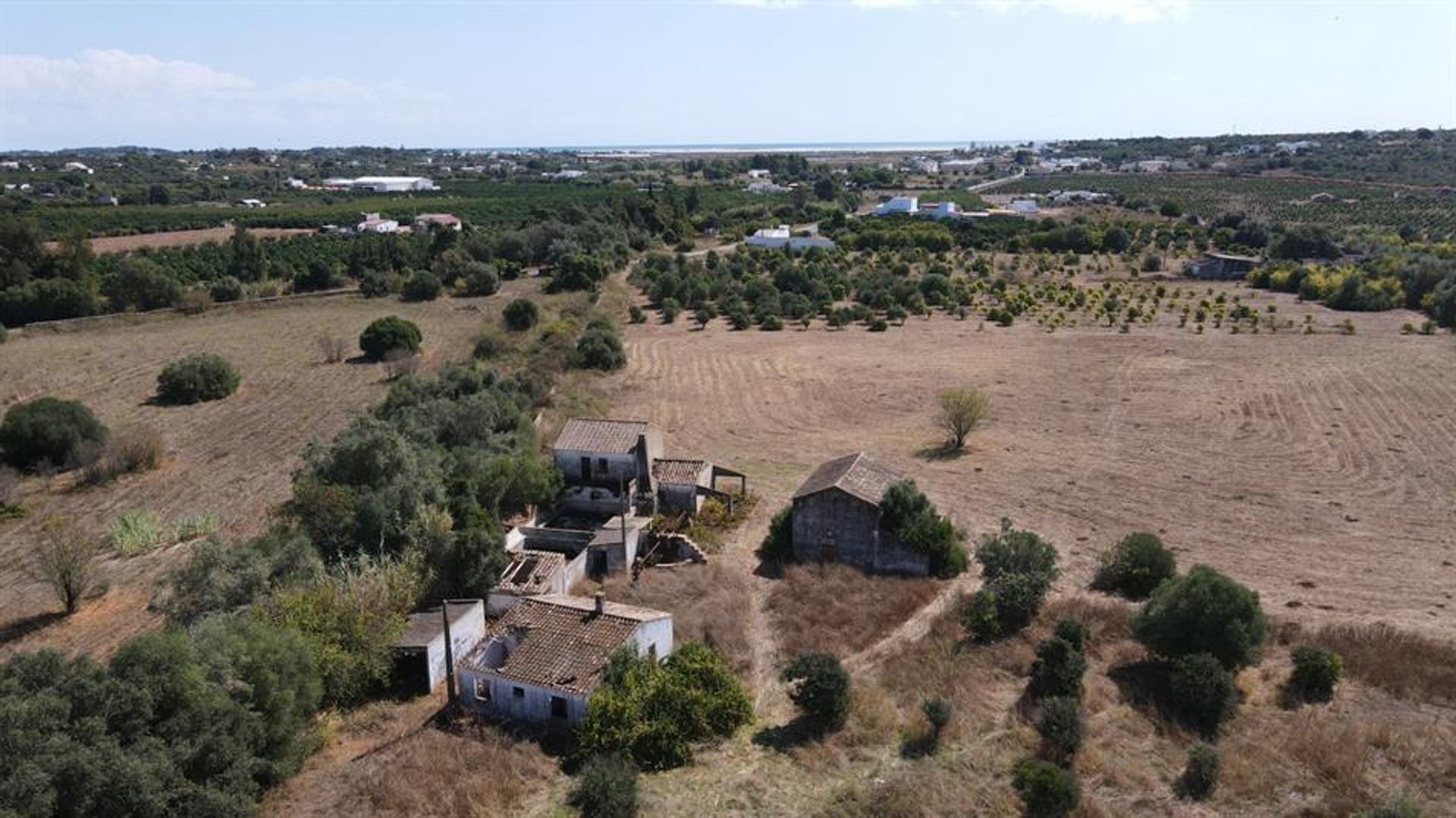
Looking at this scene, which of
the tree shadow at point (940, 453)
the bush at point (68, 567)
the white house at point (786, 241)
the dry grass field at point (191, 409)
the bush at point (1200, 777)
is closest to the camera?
the bush at point (1200, 777)

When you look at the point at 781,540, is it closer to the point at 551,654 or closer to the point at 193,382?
the point at 551,654

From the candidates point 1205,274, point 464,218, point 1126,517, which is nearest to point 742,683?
point 1126,517

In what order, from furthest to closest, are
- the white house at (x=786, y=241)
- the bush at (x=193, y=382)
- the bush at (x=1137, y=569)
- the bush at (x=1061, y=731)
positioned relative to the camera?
the white house at (x=786, y=241) < the bush at (x=193, y=382) < the bush at (x=1137, y=569) < the bush at (x=1061, y=731)

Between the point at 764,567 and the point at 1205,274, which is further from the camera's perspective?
the point at 1205,274

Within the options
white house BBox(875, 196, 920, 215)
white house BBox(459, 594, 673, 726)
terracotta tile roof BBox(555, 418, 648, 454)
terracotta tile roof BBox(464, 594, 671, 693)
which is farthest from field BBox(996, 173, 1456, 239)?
terracotta tile roof BBox(464, 594, 671, 693)

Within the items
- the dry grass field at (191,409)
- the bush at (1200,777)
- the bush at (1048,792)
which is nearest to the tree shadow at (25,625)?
the dry grass field at (191,409)

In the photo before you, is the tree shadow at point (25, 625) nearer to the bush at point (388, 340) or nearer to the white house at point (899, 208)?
the bush at point (388, 340)

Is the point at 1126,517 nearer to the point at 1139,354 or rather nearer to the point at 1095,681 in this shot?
the point at 1095,681
